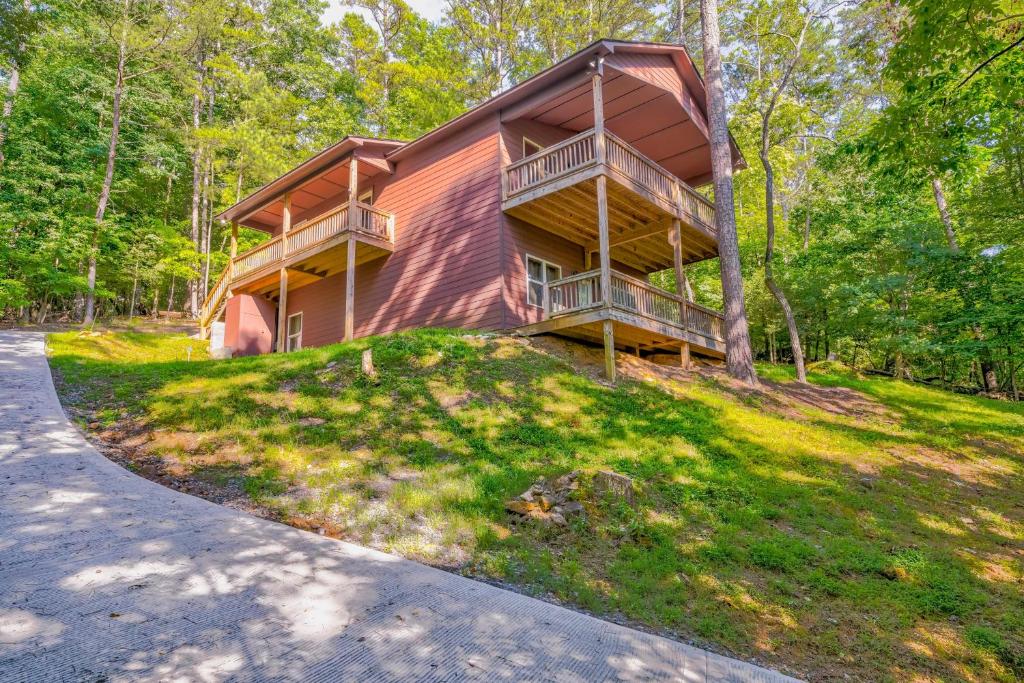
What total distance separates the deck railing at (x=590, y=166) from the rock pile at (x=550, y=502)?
27.4ft

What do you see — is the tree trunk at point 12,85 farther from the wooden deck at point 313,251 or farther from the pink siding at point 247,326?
the pink siding at point 247,326

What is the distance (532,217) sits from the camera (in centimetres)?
1497

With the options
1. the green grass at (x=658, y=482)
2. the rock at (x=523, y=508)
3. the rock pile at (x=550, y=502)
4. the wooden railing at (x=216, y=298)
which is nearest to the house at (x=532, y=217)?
the wooden railing at (x=216, y=298)

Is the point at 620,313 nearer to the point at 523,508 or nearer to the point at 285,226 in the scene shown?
the point at 523,508

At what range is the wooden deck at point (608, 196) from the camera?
13180 mm

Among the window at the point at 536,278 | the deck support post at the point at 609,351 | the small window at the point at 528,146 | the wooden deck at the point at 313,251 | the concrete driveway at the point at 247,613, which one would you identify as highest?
the small window at the point at 528,146

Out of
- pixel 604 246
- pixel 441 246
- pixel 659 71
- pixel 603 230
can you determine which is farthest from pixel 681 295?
pixel 441 246

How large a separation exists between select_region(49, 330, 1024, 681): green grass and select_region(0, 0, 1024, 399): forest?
644cm

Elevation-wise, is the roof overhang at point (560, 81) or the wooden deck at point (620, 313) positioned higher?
the roof overhang at point (560, 81)

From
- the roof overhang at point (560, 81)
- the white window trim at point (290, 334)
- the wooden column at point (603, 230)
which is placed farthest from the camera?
the white window trim at point (290, 334)

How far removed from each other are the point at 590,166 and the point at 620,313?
351 centimetres

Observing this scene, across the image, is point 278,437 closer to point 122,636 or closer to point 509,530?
point 509,530

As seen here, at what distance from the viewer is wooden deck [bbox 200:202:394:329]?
16.3 metres

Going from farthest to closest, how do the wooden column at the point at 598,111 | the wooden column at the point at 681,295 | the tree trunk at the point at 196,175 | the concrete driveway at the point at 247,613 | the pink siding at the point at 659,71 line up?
the tree trunk at the point at 196,175, the wooden column at the point at 681,295, the pink siding at the point at 659,71, the wooden column at the point at 598,111, the concrete driveway at the point at 247,613
